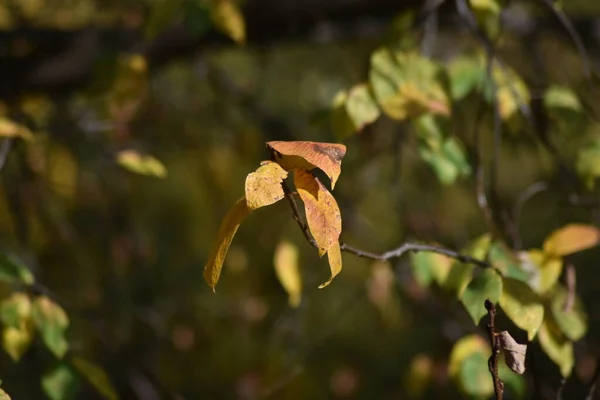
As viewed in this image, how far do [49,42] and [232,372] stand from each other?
1742 millimetres

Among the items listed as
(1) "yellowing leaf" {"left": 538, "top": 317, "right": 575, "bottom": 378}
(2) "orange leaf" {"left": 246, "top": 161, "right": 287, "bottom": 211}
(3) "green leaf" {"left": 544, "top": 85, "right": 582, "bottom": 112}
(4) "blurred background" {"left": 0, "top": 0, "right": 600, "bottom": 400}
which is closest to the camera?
(2) "orange leaf" {"left": 246, "top": 161, "right": 287, "bottom": 211}

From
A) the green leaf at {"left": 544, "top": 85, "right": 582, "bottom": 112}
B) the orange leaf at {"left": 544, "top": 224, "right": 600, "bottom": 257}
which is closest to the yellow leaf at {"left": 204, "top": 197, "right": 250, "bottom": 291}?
the orange leaf at {"left": 544, "top": 224, "right": 600, "bottom": 257}

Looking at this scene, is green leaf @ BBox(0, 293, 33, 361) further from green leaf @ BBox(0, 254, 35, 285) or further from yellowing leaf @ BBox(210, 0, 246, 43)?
yellowing leaf @ BBox(210, 0, 246, 43)

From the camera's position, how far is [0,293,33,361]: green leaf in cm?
100

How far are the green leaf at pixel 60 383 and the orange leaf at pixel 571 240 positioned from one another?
66 cm

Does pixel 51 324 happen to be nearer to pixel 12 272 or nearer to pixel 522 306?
pixel 12 272

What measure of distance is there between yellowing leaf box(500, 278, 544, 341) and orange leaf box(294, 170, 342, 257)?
0.26 m

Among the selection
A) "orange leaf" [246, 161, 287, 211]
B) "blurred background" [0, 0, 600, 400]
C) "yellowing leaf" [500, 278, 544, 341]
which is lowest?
"blurred background" [0, 0, 600, 400]

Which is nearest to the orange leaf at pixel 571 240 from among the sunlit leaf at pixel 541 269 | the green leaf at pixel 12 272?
the sunlit leaf at pixel 541 269

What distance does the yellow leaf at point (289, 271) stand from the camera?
1.23 meters

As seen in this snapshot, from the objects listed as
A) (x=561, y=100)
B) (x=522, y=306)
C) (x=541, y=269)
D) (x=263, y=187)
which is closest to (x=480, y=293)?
(x=522, y=306)

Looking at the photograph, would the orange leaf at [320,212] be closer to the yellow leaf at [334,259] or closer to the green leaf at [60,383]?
the yellow leaf at [334,259]

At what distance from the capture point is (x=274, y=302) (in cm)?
271

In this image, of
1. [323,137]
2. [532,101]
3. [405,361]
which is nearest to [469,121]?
[323,137]
